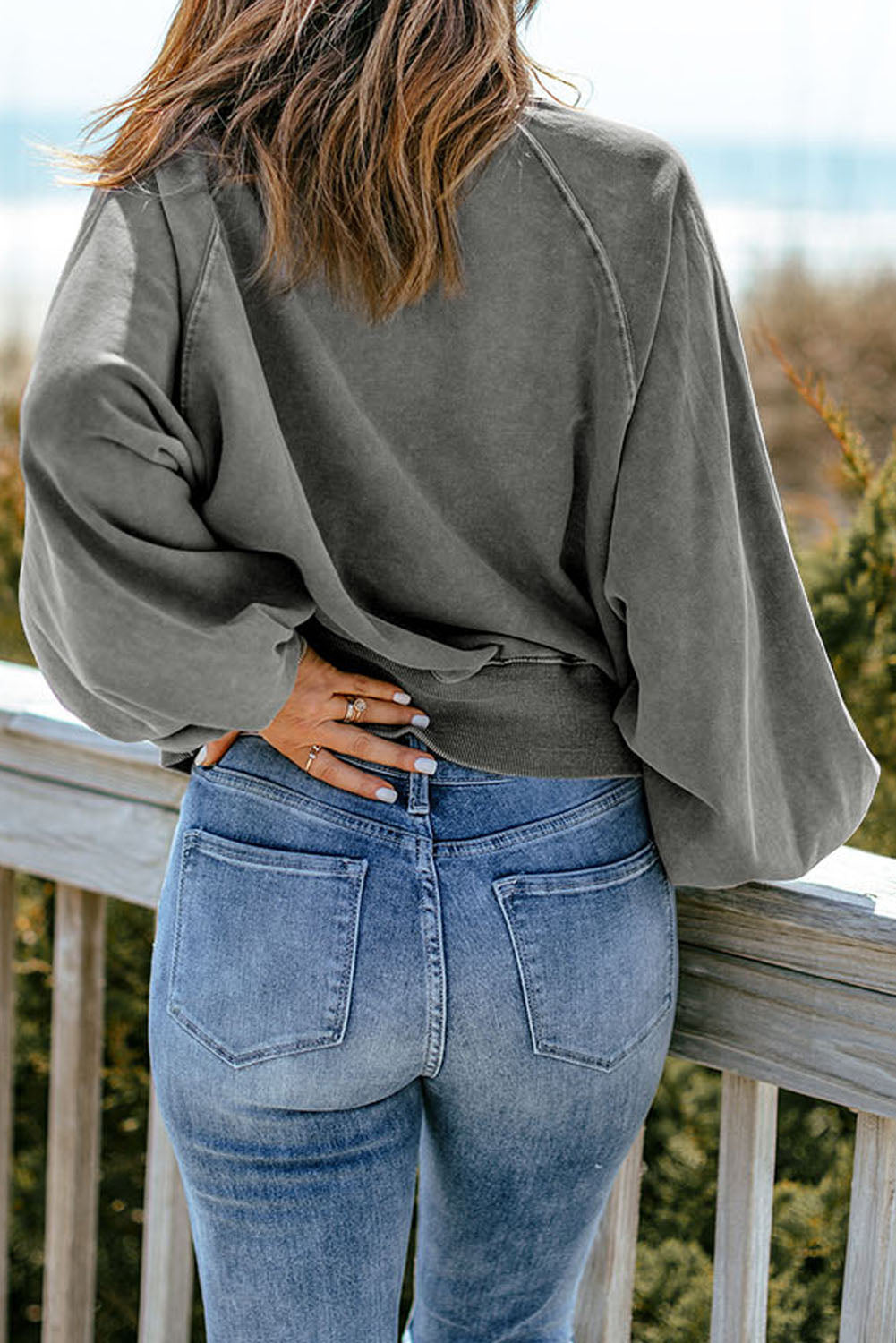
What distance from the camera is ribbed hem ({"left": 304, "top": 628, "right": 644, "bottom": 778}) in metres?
1.14

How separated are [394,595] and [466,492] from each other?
103 mm

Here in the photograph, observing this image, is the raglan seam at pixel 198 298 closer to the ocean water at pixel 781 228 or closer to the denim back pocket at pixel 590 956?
the denim back pocket at pixel 590 956

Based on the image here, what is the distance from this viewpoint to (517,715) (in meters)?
1.16

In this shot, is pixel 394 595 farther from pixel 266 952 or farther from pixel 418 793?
pixel 266 952

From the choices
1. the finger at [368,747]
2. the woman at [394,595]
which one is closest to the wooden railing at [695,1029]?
the woman at [394,595]

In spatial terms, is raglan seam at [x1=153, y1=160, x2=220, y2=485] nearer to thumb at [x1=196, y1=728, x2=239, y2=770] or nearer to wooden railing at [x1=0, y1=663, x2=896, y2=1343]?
thumb at [x1=196, y1=728, x2=239, y2=770]

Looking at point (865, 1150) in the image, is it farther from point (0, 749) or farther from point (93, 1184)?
point (0, 749)

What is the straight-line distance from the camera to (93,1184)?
1730 mm

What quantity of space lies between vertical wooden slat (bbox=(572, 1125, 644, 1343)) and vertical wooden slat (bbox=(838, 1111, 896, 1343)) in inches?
9.1

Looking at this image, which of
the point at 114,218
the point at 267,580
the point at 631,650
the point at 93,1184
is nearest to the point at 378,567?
the point at 267,580

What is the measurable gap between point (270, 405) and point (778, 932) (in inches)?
24.9

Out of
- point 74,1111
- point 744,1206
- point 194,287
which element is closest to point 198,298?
point 194,287

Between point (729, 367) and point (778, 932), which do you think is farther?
point (778, 932)

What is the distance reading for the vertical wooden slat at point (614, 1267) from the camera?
4.63ft
